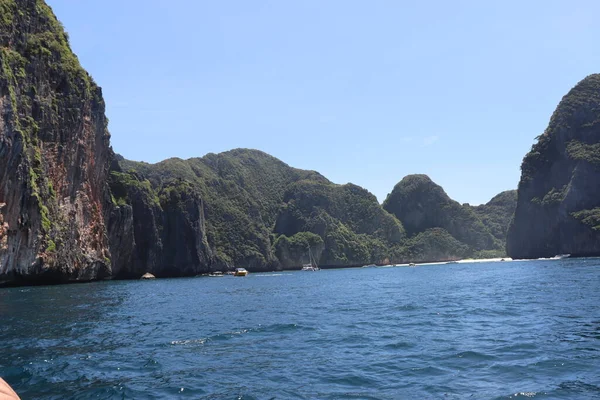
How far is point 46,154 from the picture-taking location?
2532 inches

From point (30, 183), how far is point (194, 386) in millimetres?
53436

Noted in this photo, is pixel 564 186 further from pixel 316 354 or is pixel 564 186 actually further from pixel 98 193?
pixel 316 354

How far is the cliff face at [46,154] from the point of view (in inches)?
2084

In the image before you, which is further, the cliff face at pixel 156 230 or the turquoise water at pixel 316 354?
the cliff face at pixel 156 230

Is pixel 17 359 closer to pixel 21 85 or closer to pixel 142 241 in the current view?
pixel 21 85

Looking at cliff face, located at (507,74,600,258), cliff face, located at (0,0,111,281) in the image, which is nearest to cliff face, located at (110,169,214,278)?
cliff face, located at (0,0,111,281)

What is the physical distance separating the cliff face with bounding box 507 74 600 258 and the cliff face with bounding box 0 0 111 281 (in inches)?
4538

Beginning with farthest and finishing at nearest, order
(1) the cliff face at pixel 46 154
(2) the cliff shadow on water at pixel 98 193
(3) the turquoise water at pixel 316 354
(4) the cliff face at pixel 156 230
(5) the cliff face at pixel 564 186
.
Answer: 1. (5) the cliff face at pixel 564 186
2. (4) the cliff face at pixel 156 230
3. (2) the cliff shadow on water at pixel 98 193
4. (1) the cliff face at pixel 46 154
5. (3) the turquoise water at pixel 316 354

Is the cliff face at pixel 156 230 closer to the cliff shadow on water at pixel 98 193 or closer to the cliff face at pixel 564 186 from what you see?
the cliff shadow on water at pixel 98 193

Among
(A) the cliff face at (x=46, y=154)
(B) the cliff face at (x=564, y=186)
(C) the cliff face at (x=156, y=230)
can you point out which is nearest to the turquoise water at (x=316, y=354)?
(A) the cliff face at (x=46, y=154)

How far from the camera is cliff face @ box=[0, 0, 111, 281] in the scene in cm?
5294

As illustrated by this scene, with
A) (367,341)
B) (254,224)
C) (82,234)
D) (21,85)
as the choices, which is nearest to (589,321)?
(367,341)

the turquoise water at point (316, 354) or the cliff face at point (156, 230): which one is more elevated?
the cliff face at point (156, 230)

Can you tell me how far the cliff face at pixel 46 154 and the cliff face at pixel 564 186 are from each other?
115266 millimetres
